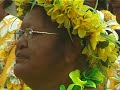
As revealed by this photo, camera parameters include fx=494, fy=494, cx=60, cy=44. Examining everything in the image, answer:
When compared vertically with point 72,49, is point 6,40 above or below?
below

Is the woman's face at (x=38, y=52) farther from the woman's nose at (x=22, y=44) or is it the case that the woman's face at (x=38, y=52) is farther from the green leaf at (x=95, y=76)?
the green leaf at (x=95, y=76)

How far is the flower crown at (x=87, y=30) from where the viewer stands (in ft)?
9.94

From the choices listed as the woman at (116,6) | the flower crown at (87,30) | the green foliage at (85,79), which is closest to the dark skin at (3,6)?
the woman at (116,6)

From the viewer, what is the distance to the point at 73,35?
3.07m

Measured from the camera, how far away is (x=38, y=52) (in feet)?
9.89

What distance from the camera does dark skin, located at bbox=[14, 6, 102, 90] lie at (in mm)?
2994

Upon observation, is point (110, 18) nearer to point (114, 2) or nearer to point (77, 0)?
point (77, 0)

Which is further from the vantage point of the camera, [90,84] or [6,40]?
[6,40]

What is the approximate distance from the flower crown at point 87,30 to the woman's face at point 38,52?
0.07 m

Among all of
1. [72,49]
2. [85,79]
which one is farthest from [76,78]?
[72,49]

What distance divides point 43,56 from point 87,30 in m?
0.32

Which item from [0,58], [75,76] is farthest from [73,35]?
[0,58]

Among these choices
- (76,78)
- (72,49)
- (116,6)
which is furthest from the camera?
(116,6)

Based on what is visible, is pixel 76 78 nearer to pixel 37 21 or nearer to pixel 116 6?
pixel 37 21
